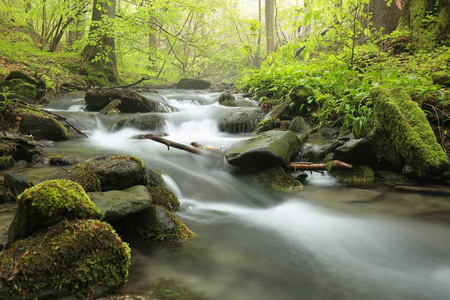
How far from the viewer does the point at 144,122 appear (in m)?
7.32

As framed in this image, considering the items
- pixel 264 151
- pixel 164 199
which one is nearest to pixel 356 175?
pixel 264 151

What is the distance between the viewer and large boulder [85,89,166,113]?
8375 mm

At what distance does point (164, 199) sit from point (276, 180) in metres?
1.81

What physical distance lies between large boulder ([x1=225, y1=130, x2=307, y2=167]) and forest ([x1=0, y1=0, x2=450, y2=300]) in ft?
0.10

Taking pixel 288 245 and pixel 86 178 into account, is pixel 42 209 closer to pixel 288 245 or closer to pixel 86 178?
pixel 86 178

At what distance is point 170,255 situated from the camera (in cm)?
242

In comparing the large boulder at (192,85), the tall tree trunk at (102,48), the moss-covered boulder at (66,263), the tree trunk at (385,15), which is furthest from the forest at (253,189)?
the large boulder at (192,85)

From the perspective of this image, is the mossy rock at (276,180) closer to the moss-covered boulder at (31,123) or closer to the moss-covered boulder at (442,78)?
the moss-covered boulder at (442,78)

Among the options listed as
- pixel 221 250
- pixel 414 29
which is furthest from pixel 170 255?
pixel 414 29

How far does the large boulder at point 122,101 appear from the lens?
8.38 m

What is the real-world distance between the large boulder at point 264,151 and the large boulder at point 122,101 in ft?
15.1

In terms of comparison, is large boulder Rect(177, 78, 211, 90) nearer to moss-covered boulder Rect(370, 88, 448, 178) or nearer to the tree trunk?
the tree trunk

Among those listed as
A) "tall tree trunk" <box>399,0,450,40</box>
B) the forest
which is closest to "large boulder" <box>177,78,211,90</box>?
the forest

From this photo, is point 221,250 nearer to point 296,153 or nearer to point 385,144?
point 296,153
